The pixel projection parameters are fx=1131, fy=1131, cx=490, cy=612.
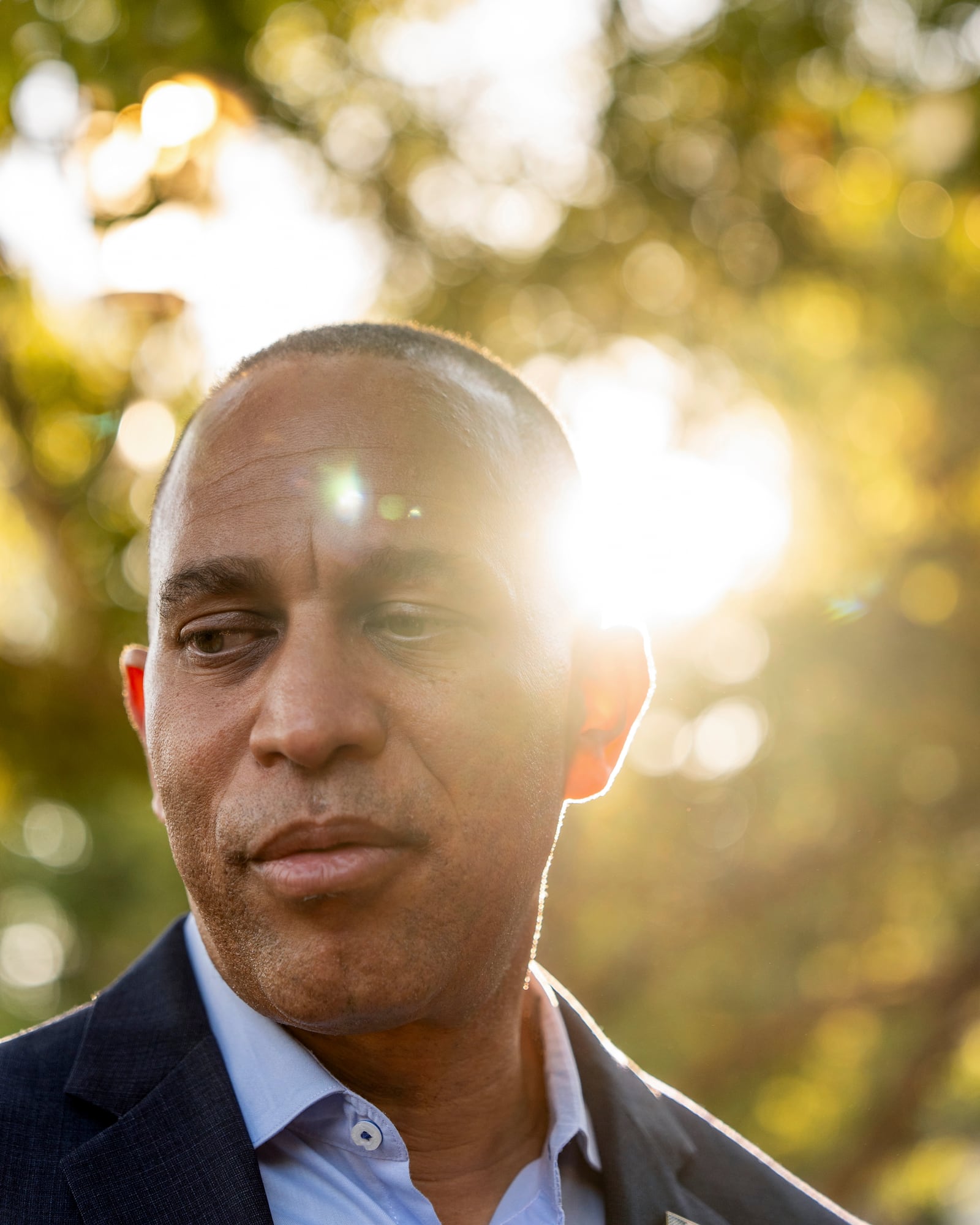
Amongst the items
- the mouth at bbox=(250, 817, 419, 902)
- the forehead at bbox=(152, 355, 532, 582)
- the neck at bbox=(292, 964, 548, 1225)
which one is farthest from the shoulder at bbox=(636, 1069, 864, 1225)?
the forehead at bbox=(152, 355, 532, 582)

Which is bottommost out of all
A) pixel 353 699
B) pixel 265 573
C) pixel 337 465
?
pixel 353 699

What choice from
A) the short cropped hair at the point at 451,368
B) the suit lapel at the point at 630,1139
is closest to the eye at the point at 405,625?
the short cropped hair at the point at 451,368

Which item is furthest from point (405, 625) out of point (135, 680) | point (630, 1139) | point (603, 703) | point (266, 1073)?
point (630, 1139)

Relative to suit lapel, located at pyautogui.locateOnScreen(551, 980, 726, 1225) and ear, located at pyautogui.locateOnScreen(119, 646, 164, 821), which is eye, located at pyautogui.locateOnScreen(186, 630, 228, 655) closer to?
ear, located at pyautogui.locateOnScreen(119, 646, 164, 821)

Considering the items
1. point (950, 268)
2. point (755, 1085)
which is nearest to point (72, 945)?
point (755, 1085)

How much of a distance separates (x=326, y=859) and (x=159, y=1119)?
0.66 m

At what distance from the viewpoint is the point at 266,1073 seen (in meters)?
2.37

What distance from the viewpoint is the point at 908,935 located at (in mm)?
11352

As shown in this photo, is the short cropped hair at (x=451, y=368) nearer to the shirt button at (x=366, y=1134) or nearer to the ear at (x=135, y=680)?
the ear at (x=135, y=680)

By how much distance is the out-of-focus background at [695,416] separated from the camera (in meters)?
6.80

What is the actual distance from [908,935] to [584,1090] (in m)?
9.46

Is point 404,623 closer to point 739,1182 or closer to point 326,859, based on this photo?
point 326,859

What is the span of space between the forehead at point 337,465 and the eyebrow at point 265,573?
0.03 meters

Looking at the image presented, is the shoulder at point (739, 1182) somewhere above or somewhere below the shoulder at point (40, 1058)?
below
